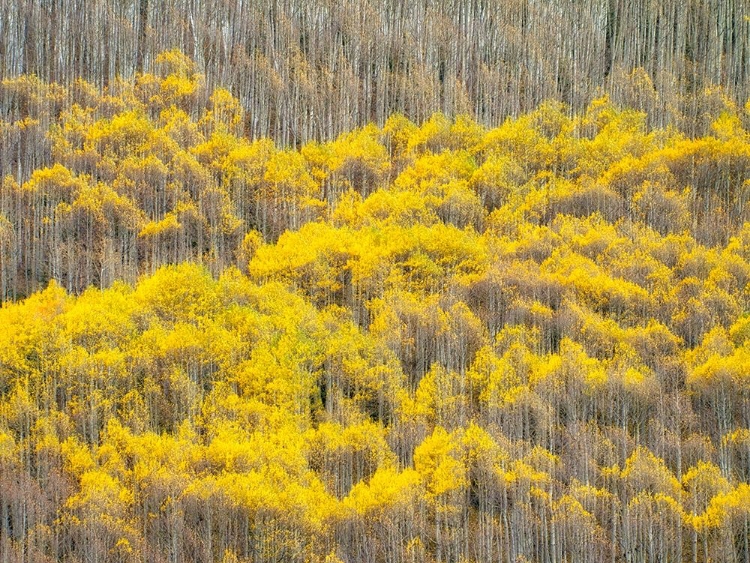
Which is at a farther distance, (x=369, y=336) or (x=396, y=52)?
(x=396, y=52)

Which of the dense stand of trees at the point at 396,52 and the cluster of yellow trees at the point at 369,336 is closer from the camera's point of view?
the cluster of yellow trees at the point at 369,336

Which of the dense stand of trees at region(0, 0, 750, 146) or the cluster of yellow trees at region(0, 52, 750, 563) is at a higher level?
the dense stand of trees at region(0, 0, 750, 146)

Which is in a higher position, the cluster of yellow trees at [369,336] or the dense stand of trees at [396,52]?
the dense stand of trees at [396,52]

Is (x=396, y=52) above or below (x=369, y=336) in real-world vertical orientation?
above

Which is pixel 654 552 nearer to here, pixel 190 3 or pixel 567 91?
pixel 567 91

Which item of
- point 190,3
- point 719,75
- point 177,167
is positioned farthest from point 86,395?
point 719,75

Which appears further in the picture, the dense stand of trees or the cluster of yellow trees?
the dense stand of trees
